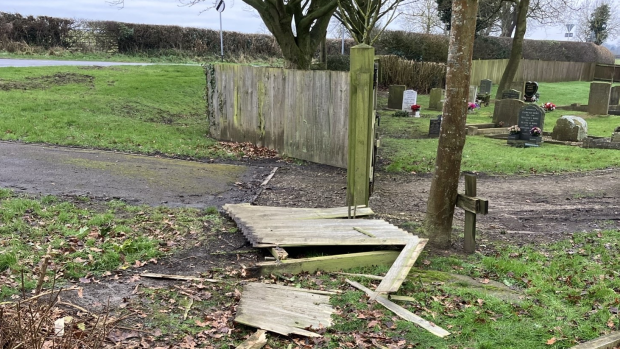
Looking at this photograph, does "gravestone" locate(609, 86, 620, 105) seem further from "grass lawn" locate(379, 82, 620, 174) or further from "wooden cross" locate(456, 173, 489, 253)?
"wooden cross" locate(456, 173, 489, 253)

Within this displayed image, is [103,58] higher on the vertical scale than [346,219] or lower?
higher

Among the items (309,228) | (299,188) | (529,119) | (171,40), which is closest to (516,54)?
(529,119)

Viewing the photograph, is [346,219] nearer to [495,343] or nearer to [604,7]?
[495,343]

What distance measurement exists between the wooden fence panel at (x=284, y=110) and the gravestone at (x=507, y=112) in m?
9.59

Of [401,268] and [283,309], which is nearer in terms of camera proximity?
[283,309]

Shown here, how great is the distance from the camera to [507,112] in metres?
18.6

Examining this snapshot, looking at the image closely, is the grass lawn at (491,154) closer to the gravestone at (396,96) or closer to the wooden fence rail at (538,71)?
the gravestone at (396,96)

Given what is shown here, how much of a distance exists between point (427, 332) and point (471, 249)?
247 centimetres

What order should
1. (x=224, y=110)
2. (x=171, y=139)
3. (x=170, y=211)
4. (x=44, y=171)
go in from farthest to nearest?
(x=224, y=110) → (x=171, y=139) → (x=44, y=171) → (x=170, y=211)

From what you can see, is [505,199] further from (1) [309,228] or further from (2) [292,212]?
(1) [309,228]

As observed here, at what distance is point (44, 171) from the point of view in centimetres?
925

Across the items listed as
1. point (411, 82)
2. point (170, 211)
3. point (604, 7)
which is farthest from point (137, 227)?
point (604, 7)

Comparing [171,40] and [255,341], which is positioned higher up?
[171,40]

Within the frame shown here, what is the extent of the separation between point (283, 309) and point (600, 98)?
71.7 ft
